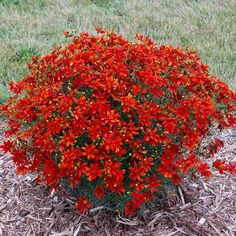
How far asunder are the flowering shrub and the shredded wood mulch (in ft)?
1.08

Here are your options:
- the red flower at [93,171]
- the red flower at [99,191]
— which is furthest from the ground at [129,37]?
the red flower at [93,171]

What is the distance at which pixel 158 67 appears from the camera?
295cm

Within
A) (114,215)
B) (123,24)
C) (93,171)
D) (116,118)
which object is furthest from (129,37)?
(93,171)

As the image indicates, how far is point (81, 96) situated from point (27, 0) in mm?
6060

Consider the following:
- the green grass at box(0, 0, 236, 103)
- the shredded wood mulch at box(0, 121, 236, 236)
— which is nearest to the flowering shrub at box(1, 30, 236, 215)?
the shredded wood mulch at box(0, 121, 236, 236)

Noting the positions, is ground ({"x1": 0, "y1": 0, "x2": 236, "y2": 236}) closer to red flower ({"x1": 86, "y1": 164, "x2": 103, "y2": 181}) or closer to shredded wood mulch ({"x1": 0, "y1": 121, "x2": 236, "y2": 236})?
shredded wood mulch ({"x1": 0, "y1": 121, "x2": 236, "y2": 236})

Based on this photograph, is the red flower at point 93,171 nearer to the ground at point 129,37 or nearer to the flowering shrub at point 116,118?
the flowering shrub at point 116,118

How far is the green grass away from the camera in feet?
20.6

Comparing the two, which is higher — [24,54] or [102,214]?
[102,214]

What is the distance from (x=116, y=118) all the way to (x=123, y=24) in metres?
4.94

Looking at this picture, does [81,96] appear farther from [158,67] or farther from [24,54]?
[24,54]

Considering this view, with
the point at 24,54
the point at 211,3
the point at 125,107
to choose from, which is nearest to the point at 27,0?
the point at 24,54

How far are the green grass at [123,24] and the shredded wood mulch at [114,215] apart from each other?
231 centimetres

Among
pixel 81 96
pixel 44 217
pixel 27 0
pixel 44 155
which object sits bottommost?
pixel 27 0
